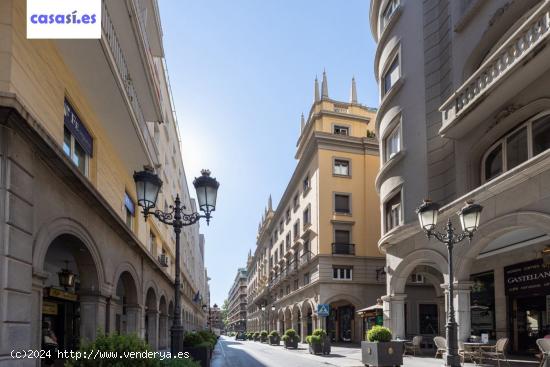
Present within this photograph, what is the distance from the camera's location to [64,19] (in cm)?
930

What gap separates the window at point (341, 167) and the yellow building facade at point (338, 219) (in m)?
0.08

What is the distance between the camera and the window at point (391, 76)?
870 inches

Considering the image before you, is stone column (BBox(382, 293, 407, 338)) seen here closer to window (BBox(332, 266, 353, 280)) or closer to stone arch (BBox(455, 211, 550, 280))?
stone arch (BBox(455, 211, 550, 280))

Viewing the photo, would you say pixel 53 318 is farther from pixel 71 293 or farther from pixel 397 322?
pixel 397 322

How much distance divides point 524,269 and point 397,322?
211 inches

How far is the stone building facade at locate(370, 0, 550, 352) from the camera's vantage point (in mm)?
12797

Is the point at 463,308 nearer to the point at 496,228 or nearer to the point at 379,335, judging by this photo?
the point at 379,335

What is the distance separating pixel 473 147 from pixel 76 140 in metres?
12.2

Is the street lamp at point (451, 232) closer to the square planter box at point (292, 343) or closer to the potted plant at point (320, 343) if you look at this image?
the potted plant at point (320, 343)

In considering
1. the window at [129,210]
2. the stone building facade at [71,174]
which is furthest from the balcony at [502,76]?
the window at [129,210]

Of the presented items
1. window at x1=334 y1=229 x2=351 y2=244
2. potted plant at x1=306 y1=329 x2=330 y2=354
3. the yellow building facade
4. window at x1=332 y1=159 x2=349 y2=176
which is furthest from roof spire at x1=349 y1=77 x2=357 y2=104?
potted plant at x1=306 y1=329 x2=330 y2=354

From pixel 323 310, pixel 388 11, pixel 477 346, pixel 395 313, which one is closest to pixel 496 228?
pixel 477 346

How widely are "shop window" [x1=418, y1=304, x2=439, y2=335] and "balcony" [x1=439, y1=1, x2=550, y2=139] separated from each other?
20453mm

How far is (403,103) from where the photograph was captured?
2062cm
